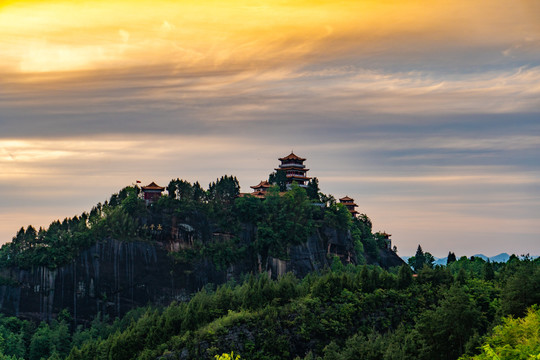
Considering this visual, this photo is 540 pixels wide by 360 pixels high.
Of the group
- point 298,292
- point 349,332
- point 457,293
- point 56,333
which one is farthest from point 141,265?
point 457,293

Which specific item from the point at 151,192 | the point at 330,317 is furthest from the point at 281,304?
the point at 151,192

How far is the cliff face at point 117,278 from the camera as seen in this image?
102312 millimetres

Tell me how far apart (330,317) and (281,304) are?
245 inches

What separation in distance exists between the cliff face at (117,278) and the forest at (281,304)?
1378 millimetres

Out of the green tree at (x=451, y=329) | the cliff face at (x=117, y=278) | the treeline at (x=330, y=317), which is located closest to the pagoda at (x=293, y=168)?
the cliff face at (x=117, y=278)

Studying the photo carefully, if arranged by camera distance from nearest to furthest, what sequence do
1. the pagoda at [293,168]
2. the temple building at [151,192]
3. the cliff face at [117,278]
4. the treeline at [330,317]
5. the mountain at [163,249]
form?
1. the treeline at [330,317]
2. the cliff face at [117,278]
3. the mountain at [163,249]
4. the temple building at [151,192]
5. the pagoda at [293,168]

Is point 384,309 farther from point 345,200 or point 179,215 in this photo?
point 345,200

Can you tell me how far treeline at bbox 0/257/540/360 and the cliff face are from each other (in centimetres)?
1536

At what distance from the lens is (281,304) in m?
79.0

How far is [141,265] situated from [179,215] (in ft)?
33.2

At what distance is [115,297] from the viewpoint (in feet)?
349

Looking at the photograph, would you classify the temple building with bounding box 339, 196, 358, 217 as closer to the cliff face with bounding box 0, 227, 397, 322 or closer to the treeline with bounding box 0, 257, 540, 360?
the cliff face with bounding box 0, 227, 397, 322

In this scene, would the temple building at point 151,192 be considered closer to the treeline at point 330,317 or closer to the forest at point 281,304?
the forest at point 281,304

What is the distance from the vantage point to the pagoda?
428 ft
